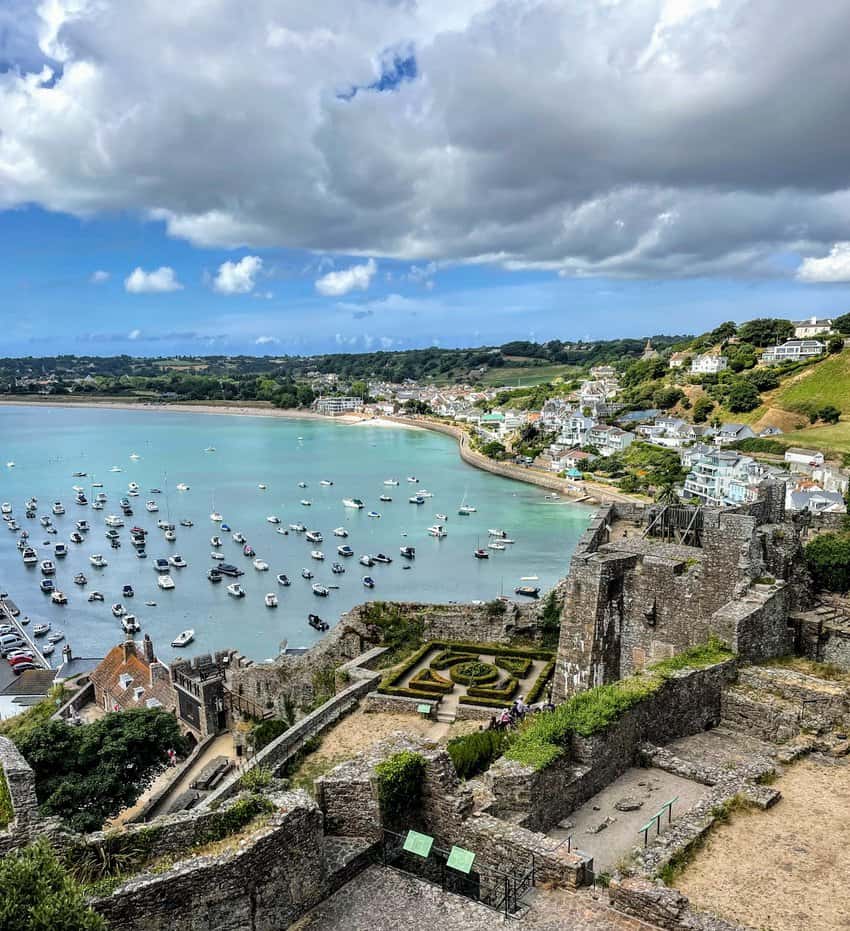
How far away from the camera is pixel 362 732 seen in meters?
15.5

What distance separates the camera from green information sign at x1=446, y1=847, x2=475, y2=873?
22.7 ft

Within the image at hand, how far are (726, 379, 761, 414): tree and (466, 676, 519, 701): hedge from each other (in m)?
84.0

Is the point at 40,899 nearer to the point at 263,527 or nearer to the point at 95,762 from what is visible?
the point at 95,762

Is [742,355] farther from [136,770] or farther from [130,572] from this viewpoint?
[136,770]

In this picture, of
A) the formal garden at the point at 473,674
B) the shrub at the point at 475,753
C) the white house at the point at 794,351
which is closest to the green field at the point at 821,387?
the white house at the point at 794,351

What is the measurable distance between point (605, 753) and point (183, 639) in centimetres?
3586

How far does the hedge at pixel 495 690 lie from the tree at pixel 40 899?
12177 mm

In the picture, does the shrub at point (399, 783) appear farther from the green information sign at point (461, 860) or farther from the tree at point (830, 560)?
the tree at point (830, 560)

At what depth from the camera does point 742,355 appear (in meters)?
107

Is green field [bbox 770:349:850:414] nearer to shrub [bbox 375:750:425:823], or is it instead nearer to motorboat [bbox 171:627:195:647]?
motorboat [bbox 171:627:195:647]

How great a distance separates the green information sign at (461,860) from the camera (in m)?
6.91

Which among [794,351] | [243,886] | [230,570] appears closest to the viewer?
[243,886]

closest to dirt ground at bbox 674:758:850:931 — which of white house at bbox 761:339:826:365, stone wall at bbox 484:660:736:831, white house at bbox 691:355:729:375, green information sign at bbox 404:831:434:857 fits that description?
stone wall at bbox 484:660:736:831

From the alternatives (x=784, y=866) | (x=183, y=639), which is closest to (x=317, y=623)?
(x=183, y=639)
